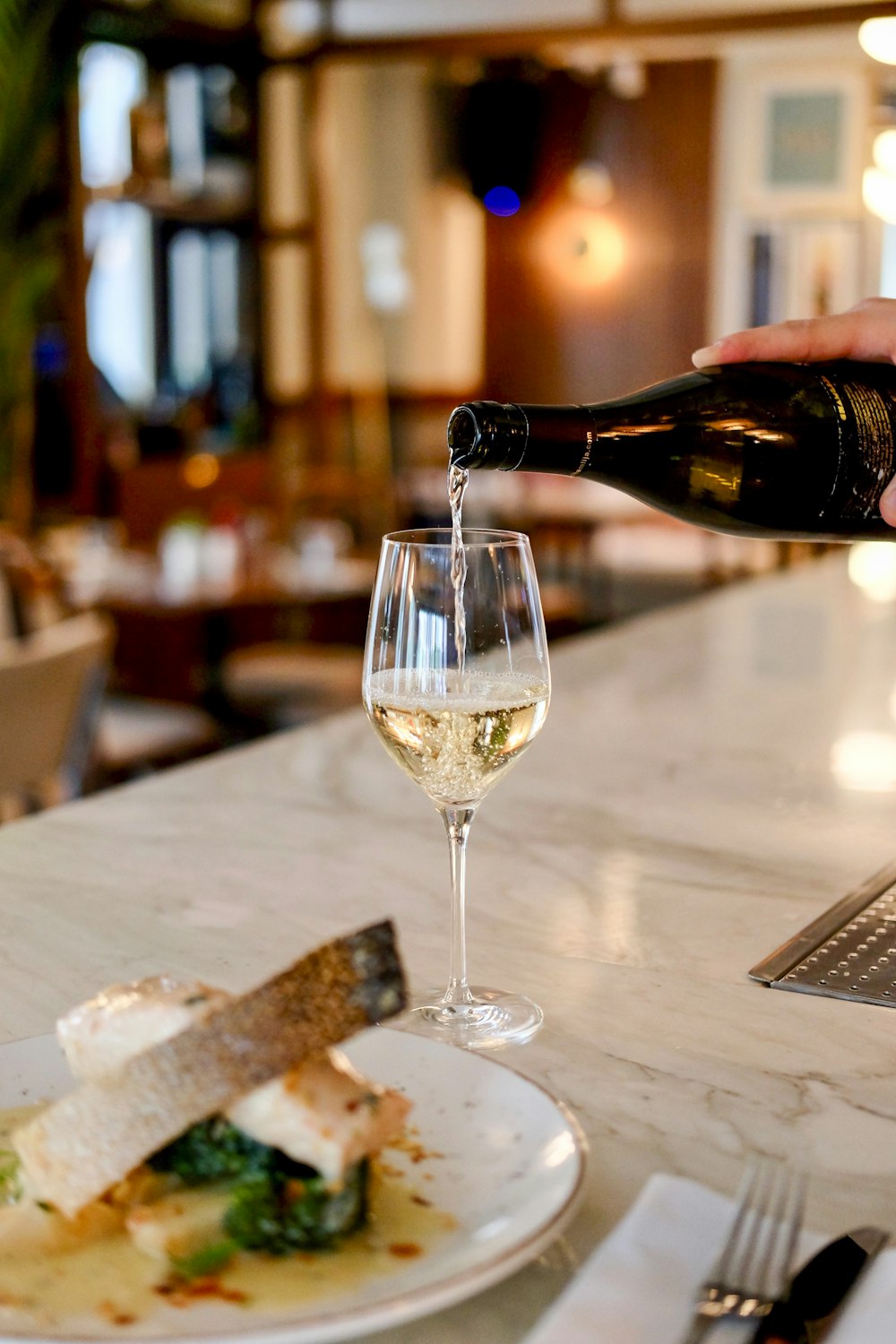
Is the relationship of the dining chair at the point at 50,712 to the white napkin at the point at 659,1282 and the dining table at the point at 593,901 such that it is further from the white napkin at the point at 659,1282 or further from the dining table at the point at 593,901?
the white napkin at the point at 659,1282

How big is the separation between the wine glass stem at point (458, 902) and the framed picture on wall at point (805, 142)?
8871 mm

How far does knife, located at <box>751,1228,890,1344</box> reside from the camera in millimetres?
526

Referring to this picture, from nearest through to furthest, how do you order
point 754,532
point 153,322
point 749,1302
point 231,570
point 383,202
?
1. point 749,1302
2. point 754,532
3. point 231,570
4. point 153,322
5. point 383,202

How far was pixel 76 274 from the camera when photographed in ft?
19.1

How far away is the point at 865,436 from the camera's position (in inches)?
43.9

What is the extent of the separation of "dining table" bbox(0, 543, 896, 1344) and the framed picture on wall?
7897 mm

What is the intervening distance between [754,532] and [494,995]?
1.78 ft

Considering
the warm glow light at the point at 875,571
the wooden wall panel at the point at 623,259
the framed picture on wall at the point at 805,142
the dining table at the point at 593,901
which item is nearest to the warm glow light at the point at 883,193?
the framed picture on wall at the point at 805,142

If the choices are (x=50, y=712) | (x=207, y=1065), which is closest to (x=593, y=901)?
(x=207, y=1065)

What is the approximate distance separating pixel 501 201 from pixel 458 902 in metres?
9.17

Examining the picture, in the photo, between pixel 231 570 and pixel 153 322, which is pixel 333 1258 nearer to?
pixel 231 570

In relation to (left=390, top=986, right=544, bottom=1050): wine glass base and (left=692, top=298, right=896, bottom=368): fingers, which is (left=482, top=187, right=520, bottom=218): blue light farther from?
(left=390, top=986, right=544, bottom=1050): wine glass base

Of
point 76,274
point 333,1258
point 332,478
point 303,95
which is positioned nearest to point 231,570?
point 332,478

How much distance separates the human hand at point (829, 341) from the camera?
3.53 feet
